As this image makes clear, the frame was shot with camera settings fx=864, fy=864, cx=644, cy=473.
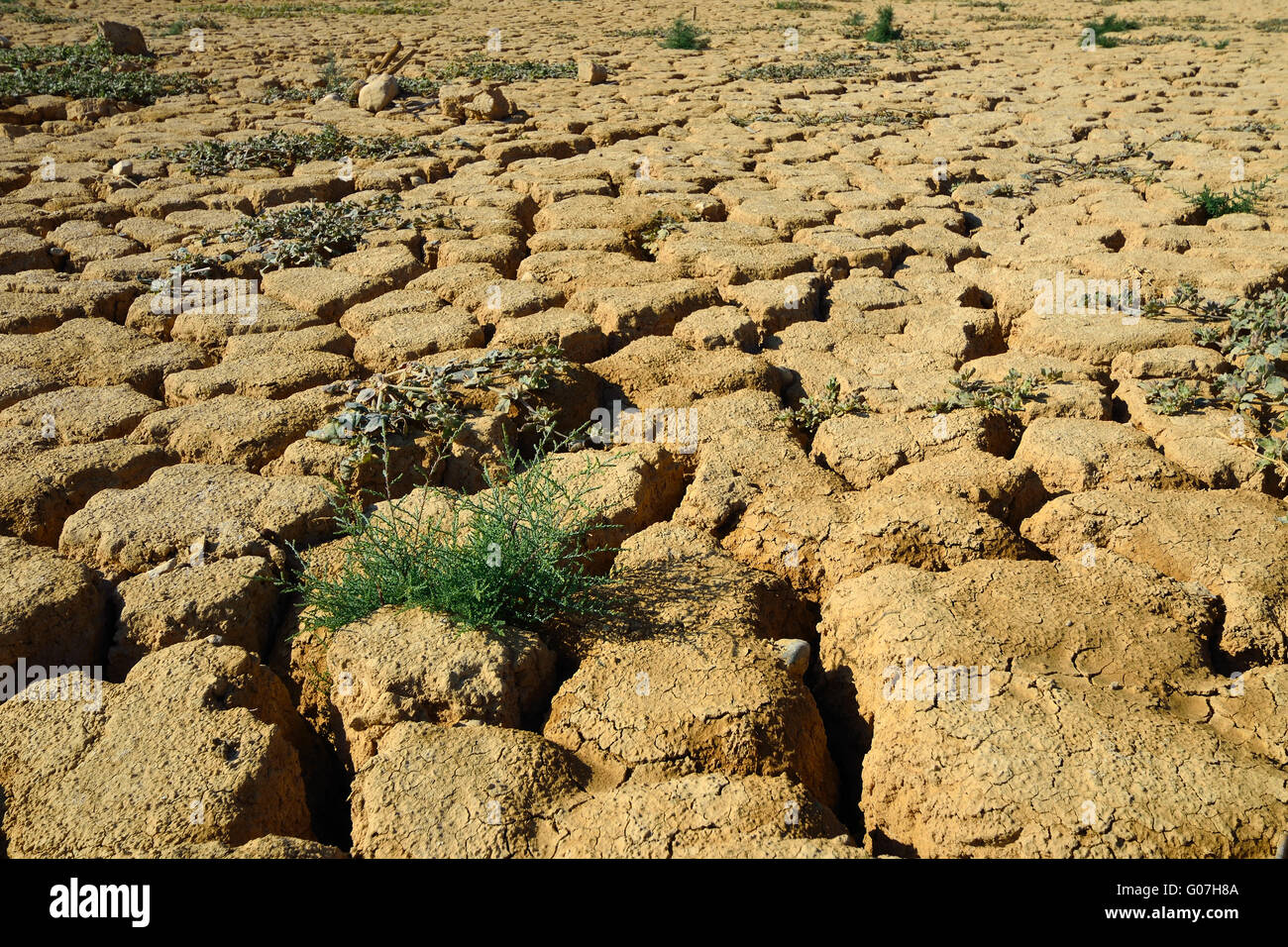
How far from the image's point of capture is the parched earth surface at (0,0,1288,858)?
1624 millimetres

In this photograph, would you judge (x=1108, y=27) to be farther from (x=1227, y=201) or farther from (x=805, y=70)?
(x=1227, y=201)

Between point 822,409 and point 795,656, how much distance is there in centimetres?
112

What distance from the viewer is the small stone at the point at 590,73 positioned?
299 inches

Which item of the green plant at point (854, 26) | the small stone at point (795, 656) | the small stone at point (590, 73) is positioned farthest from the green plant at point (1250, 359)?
the green plant at point (854, 26)

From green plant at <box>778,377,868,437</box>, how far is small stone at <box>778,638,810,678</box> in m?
1.00

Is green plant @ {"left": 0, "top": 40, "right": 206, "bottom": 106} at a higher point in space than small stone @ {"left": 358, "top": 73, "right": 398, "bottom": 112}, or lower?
higher

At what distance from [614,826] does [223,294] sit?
2.99 m

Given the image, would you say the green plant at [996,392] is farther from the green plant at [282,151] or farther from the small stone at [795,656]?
the green plant at [282,151]

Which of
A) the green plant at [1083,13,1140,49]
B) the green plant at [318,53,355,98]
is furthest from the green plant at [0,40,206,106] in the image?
the green plant at [1083,13,1140,49]

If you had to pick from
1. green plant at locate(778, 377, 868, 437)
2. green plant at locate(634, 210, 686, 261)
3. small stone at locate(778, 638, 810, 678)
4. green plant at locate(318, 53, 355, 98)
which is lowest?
small stone at locate(778, 638, 810, 678)

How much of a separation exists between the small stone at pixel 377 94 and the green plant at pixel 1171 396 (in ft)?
18.9

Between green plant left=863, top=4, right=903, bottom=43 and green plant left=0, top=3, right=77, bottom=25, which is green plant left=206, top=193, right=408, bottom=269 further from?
green plant left=0, top=3, right=77, bottom=25

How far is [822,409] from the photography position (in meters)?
2.88

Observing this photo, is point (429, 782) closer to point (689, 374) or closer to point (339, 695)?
point (339, 695)
